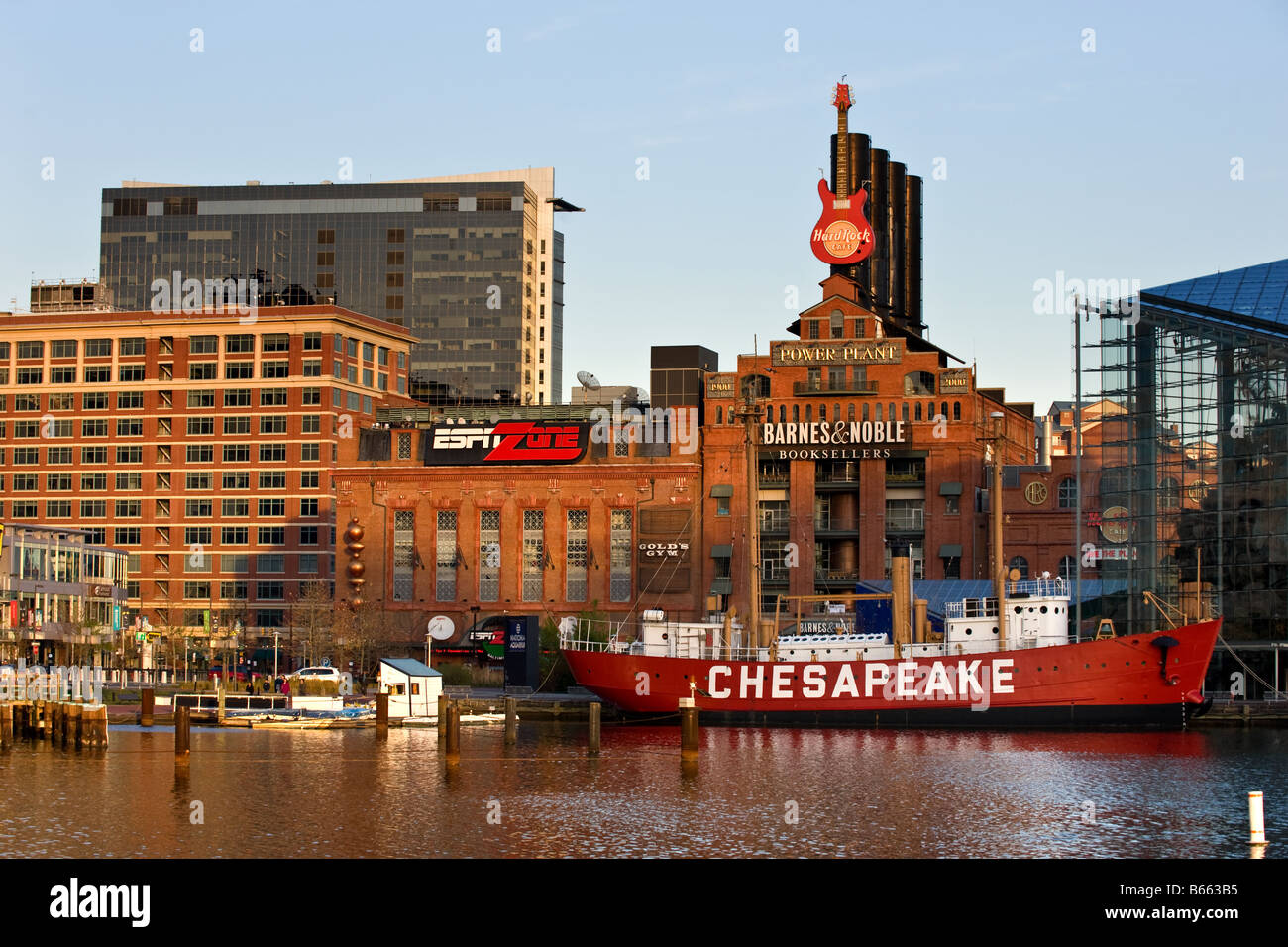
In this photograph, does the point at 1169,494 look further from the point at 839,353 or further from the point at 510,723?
the point at 510,723

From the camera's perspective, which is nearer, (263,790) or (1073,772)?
(263,790)

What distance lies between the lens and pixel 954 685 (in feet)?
282

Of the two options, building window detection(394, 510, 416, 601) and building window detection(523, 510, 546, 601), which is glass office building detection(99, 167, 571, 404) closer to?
building window detection(394, 510, 416, 601)

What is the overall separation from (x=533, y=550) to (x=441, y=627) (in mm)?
9309

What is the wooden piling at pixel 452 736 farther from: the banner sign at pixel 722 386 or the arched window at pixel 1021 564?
the arched window at pixel 1021 564

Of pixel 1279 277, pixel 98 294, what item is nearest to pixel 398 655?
pixel 98 294

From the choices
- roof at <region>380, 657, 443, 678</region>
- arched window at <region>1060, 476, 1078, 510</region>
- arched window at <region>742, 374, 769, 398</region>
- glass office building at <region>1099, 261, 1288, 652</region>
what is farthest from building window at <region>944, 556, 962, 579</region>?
roof at <region>380, 657, 443, 678</region>

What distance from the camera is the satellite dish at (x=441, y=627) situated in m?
129

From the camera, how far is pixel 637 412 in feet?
442

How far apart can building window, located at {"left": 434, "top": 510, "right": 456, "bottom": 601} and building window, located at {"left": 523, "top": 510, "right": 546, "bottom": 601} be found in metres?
5.82

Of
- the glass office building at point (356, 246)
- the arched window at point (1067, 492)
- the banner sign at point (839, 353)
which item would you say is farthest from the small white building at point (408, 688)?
the glass office building at point (356, 246)

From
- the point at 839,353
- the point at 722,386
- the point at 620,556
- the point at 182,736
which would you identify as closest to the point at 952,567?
the point at 839,353

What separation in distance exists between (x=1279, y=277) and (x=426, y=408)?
228 feet
